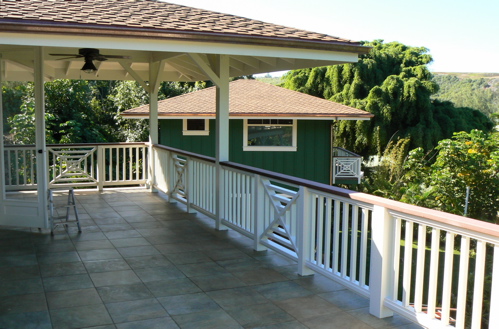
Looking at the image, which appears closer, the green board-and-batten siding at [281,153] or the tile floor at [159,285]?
the tile floor at [159,285]

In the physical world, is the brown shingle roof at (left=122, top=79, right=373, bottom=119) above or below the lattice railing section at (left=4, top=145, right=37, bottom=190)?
above

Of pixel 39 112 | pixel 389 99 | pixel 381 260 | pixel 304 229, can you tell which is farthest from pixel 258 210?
pixel 389 99

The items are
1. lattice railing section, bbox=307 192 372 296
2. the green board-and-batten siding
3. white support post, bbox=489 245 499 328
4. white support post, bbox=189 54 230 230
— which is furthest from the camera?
the green board-and-batten siding

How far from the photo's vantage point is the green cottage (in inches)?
558

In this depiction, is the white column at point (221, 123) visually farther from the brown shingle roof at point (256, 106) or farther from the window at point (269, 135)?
the window at point (269, 135)

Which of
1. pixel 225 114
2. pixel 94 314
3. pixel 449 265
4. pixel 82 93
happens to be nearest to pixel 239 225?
pixel 225 114

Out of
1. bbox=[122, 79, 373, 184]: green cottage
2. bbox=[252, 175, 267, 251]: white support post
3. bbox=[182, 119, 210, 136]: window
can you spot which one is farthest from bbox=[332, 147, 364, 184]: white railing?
bbox=[252, 175, 267, 251]: white support post

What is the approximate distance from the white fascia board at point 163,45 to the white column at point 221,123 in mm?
827

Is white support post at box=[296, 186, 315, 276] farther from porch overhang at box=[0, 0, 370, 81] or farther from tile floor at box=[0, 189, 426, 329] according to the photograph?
porch overhang at box=[0, 0, 370, 81]

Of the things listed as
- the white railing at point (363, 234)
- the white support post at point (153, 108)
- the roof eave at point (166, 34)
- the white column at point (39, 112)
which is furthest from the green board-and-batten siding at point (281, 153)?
the roof eave at point (166, 34)

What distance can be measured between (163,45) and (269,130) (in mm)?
9872

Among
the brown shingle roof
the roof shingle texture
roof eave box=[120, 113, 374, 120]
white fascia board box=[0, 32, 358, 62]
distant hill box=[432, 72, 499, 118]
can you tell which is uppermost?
distant hill box=[432, 72, 499, 118]

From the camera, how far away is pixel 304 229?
4727 millimetres

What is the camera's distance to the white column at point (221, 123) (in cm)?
647
